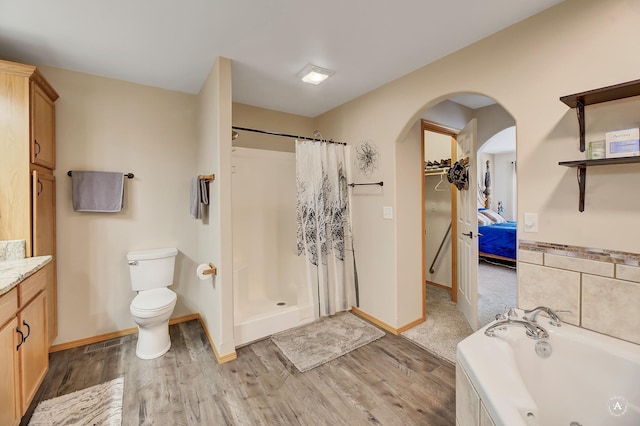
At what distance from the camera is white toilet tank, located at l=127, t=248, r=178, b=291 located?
2535mm

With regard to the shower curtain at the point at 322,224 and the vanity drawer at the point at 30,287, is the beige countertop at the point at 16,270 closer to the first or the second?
the vanity drawer at the point at 30,287

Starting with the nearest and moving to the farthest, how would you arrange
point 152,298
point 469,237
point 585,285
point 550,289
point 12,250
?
point 585,285 → point 550,289 → point 12,250 → point 152,298 → point 469,237

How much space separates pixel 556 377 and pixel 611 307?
1.58 feet

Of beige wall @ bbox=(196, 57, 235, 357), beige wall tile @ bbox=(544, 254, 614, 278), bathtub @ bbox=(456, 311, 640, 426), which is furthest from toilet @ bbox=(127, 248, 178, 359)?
beige wall tile @ bbox=(544, 254, 614, 278)

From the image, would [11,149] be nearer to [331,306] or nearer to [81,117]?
[81,117]

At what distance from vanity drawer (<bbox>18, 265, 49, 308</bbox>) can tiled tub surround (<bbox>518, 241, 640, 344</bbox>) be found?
300 cm

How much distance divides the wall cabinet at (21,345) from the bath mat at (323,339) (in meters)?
1.59

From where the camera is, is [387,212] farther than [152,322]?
Yes

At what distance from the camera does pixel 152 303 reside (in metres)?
2.29

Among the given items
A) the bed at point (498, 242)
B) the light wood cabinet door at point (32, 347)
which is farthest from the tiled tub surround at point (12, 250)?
the bed at point (498, 242)

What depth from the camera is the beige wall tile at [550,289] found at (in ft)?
5.17

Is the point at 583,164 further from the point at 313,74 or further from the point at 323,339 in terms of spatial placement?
the point at 323,339

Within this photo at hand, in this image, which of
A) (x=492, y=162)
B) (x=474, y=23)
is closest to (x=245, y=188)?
(x=474, y=23)

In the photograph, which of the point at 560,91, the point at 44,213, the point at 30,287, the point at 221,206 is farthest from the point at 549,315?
the point at 44,213
